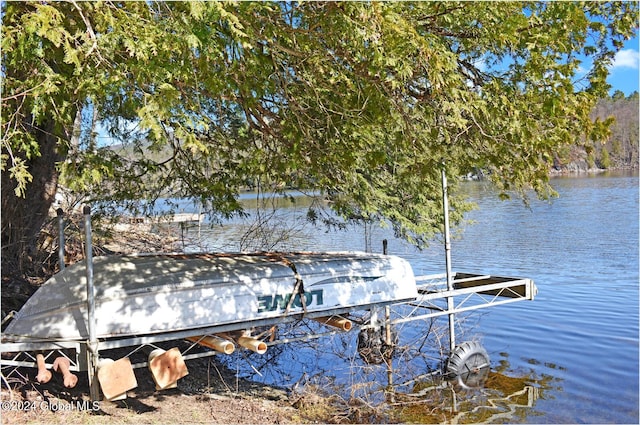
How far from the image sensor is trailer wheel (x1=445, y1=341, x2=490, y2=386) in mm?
9148

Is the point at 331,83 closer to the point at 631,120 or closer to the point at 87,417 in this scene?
the point at 87,417

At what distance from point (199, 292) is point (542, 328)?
892 cm

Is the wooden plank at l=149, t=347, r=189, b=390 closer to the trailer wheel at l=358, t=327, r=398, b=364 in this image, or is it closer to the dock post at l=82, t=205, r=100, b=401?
the dock post at l=82, t=205, r=100, b=401

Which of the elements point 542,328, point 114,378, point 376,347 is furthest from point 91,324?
point 542,328

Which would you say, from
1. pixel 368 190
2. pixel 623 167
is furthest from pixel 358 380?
pixel 623 167

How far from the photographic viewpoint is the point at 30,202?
800 cm

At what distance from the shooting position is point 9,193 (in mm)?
7617

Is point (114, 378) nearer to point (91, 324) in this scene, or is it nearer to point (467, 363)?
point (91, 324)

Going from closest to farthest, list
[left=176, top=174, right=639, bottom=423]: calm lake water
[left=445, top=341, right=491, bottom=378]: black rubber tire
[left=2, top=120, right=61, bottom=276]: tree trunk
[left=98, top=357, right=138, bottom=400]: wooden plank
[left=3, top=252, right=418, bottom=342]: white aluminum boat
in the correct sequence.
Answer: [left=98, top=357, right=138, bottom=400]: wooden plank
[left=3, top=252, right=418, bottom=342]: white aluminum boat
[left=2, top=120, right=61, bottom=276]: tree trunk
[left=176, top=174, right=639, bottom=423]: calm lake water
[left=445, top=341, right=491, bottom=378]: black rubber tire

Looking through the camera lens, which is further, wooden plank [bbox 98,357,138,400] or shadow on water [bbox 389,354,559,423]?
shadow on water [bbox 389,354,559,423]

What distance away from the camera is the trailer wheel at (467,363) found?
915 centimetres

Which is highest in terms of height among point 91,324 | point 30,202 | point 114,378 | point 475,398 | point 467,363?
point 30,202

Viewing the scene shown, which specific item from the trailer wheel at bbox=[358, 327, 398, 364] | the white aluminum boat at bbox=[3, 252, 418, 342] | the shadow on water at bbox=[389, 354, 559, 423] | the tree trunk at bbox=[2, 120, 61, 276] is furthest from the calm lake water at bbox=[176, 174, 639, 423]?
the tree trunk at bbox=[2, 120, 61, 276]

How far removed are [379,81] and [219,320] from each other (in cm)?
343
